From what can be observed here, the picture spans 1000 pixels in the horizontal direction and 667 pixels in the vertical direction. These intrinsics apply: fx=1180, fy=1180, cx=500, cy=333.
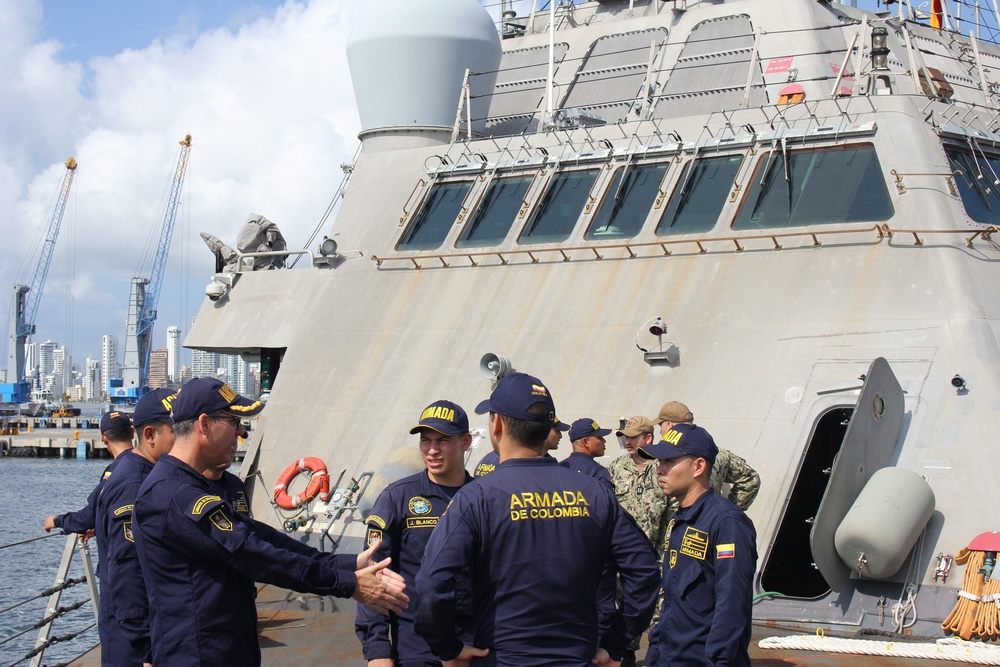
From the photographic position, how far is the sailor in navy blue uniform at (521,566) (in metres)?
4.12

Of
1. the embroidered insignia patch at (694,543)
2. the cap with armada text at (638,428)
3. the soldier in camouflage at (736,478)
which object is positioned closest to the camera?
the embroidered insignia patch at (694,543)

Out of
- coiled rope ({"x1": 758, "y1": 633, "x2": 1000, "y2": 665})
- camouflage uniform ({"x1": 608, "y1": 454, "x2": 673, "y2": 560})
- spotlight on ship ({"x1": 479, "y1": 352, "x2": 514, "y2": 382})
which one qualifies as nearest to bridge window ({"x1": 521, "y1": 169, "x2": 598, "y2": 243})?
spotlight on ship ({"x1": 479, "y1": 352, "x2": 514, "y2": 382})

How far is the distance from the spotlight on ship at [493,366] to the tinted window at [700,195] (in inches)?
72.7

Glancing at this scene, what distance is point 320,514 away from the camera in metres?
9.88

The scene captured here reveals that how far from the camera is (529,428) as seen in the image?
4.36 meters

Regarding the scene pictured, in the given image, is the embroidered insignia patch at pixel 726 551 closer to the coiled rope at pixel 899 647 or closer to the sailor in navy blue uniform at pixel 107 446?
the coiled rope at pixel 899 647


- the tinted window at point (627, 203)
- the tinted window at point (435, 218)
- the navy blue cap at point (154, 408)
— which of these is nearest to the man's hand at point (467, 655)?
the navy blue cap at point (154, 408)

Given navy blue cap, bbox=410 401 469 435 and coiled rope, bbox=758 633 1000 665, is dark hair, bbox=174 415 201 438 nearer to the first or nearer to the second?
Result: navy blue cap, bbox=410 401 469 435

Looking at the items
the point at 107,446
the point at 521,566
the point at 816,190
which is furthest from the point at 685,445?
the point at 816,190

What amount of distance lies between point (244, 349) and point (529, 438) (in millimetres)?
8455

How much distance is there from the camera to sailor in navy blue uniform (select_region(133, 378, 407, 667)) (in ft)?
14.6

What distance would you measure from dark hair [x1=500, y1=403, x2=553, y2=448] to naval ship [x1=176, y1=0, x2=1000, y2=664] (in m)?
3.73

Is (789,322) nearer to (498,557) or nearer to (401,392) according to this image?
(401,392)

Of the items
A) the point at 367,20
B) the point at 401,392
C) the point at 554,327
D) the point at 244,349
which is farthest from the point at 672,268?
the point at 367,20
